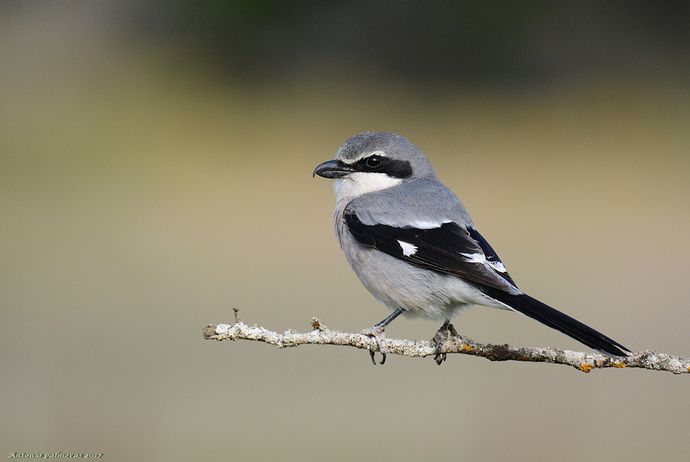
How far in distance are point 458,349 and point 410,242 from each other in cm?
42

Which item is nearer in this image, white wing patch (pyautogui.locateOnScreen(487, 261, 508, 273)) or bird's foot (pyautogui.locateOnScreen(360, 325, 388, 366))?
bird's foot (pyautogui.locateOnScreen(360, 325, 388, 366))

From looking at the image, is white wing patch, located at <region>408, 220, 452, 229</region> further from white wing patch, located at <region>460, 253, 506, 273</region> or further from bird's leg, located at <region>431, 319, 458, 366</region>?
bird's leg, located at <region>431, 319, 458, 366</region>

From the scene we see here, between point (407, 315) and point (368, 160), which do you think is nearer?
point (407, 315)

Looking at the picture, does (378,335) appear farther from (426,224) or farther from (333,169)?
(333,169)

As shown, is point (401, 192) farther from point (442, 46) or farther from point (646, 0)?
point (646, 0)

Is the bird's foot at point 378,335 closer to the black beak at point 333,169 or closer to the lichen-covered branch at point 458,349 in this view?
the lichen-covered branch at point 458,349

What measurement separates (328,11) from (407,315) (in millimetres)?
6960

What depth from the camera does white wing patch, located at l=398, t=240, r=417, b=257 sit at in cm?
166

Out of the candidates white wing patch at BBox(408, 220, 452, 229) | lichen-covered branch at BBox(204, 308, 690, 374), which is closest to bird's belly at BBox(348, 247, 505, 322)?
white wing patch at BBox(408, 220, 452, 229)

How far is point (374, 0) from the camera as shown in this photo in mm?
7559

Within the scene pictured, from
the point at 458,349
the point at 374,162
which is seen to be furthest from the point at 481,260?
the point at 374,162

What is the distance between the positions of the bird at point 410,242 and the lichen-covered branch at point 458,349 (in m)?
0.06

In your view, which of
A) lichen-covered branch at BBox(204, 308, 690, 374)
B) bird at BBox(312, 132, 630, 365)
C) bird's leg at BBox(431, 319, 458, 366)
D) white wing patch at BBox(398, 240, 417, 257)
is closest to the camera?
lichen-covered branch at BBox(204, 308, 690, 374)

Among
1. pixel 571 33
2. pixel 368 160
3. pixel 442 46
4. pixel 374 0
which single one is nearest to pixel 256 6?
pixel 374 0
